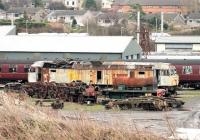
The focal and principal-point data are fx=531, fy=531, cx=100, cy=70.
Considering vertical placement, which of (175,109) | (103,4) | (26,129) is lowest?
(175,109)

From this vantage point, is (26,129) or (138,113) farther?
(138,113)

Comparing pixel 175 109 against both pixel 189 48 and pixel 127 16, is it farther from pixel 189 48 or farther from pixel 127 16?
pixel 127 16

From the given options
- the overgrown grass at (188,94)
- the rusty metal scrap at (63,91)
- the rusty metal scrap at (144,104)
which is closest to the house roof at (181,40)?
the overgrown grass at (188,94)

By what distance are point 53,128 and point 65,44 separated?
44081 mm

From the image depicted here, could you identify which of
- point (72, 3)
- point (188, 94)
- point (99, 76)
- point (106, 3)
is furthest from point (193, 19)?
point (99, 76)

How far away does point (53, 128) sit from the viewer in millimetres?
10344

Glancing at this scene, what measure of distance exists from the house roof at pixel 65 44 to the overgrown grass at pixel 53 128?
131ft

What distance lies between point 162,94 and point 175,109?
4.81 m

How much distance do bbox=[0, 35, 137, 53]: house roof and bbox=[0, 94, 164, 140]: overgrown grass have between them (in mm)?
40055

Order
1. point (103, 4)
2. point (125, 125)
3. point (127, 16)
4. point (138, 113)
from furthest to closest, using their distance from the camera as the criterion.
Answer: point (103, 4) < point (127, 16) < point (138, 113) < point (125, 125)

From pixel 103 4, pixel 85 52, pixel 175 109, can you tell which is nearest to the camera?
pixel 175 109

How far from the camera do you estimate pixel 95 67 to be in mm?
39469

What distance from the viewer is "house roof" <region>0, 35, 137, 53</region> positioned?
5209 centimetres

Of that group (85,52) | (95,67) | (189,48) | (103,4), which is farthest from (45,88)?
(103,4)
